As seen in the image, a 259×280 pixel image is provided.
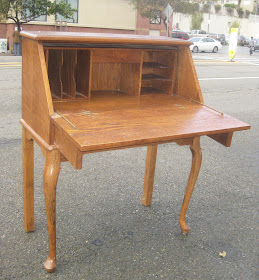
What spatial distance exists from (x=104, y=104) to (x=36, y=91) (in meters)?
0.57

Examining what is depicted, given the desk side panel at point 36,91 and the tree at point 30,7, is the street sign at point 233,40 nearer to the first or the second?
the tree at point 30,7

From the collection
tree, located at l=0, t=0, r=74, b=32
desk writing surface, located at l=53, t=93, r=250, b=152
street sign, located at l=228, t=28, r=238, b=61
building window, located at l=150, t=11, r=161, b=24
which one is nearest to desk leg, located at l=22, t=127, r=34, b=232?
desk writing surface, located at l=53, t=93, r=250, b=152

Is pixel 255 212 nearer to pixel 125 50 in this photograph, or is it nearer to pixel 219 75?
pixel 125 50

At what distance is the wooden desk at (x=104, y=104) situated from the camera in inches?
86.4

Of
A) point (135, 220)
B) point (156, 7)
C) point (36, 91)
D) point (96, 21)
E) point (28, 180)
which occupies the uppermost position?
point (156, 7)

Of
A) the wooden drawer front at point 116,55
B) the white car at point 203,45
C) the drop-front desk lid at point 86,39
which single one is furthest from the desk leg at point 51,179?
the white car at point 203,45

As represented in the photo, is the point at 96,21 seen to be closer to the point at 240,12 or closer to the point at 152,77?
the point at 152,77

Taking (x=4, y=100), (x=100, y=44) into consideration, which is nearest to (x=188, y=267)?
(x=100, y=44)

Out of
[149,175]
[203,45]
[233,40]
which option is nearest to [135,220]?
[149,175]

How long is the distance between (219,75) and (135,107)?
11909mm

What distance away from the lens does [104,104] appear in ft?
9.11

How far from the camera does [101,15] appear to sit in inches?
1081

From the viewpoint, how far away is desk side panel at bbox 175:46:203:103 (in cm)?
294

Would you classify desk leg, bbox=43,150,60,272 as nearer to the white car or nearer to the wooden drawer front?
the wooden drawer front
